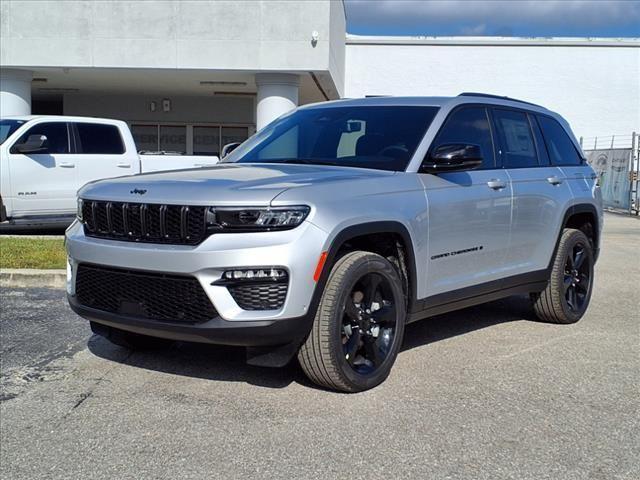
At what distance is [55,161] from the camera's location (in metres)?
12.2

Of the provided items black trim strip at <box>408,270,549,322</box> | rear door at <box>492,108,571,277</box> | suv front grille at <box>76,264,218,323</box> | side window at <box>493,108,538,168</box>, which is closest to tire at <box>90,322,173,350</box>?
suv front grille at <box>76,264,218,323</box>

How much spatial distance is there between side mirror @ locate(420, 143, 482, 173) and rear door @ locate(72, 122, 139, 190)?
8455 mm

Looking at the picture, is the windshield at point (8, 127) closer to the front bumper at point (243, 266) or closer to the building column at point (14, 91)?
the building column at point (14, 91)

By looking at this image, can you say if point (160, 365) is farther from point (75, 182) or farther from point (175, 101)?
point (175, 101)

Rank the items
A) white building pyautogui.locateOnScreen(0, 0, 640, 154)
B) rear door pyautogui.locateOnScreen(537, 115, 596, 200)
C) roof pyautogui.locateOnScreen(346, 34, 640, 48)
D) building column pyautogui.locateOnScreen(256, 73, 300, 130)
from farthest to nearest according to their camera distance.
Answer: roof pyautogui.locateOnScreen(346, 34, 640, 48) → building column pyautogui.locateOnScreen(256, 73, 300, 130) → white building pyautogui.locateOnScreen(0, 0, 640, 154) → rear door pyautogui.locateOnScreen(537, 115, 596, 200)

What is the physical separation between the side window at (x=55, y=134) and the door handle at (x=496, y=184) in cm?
880

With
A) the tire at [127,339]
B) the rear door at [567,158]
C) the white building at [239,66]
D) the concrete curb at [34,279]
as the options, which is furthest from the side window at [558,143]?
the white building at [239,66]

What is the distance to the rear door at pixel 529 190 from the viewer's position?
5914 mm

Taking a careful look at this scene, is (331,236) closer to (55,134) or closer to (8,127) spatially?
(55,134)

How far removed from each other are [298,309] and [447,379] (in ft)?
4.59

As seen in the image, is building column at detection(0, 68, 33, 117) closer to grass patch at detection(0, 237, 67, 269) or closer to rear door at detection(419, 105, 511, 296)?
grass patch at detection(0, 237, 67, 269)

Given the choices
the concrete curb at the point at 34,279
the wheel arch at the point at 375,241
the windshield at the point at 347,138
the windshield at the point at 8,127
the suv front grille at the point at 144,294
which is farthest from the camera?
the windshield at the point at 8,127

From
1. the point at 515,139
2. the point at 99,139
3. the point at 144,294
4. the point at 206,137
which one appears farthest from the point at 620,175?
the point at 144,294

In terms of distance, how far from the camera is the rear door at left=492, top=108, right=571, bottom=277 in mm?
5914
